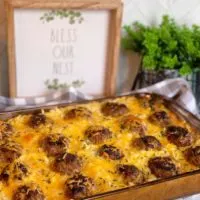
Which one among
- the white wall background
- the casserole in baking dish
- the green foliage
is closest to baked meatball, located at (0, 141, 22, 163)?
the casserole in baking dish

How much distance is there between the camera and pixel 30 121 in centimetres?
117

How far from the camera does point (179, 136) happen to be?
1.15 meters

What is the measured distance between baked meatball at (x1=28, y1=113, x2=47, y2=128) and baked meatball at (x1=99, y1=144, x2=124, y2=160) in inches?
6.9

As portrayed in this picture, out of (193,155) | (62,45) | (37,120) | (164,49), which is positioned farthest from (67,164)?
(164,49)

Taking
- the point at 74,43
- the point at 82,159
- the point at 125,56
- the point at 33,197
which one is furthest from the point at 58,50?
the point at 33,197

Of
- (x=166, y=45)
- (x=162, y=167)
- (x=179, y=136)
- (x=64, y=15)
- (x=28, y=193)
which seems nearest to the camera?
(x=28, y=193)

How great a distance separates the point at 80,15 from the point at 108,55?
15cm

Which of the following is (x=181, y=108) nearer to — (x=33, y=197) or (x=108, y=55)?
(x=108, y=55)

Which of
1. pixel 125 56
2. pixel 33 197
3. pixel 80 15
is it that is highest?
pixel 80 15

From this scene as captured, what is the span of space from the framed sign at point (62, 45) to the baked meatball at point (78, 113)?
162mm

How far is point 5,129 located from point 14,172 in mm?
165

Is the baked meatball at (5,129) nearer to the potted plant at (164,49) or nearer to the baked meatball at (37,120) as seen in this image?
the baked meatball at (37,120)

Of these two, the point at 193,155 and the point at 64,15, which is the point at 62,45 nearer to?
the point at 64,15

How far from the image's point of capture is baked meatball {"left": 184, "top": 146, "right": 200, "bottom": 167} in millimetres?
1077
